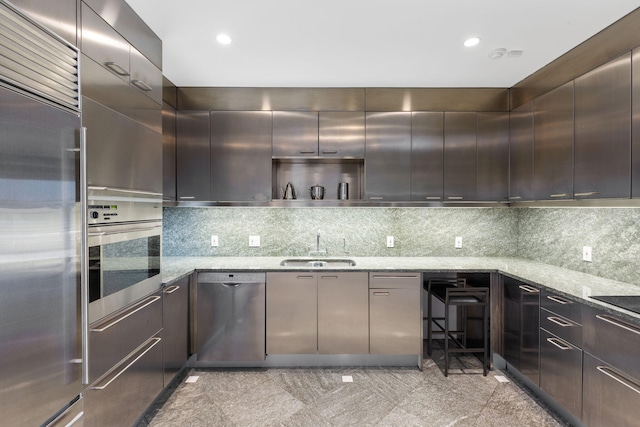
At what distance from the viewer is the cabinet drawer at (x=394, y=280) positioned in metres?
2.73

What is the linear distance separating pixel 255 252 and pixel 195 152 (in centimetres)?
118

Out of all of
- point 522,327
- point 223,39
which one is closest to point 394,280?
point 522,327

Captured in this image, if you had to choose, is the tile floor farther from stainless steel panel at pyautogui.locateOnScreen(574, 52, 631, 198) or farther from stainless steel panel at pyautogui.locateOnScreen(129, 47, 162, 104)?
stainless steel panel at pyautogui.locateOnScreen(129, 47, 162, 104)

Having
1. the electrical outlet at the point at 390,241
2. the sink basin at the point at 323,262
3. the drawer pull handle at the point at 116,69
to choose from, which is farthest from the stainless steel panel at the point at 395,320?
the drawer pull handle at the point at 116,69

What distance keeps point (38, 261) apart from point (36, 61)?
0.73 metres

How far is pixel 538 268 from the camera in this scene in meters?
2.73

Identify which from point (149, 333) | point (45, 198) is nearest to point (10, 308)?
point (45, 198)

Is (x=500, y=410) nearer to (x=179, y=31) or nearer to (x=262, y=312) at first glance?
(x=262, y=312)

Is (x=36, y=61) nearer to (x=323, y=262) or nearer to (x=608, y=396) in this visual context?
(x=323, y=262)

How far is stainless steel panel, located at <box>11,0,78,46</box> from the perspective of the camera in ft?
3.78

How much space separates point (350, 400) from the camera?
2312 mm

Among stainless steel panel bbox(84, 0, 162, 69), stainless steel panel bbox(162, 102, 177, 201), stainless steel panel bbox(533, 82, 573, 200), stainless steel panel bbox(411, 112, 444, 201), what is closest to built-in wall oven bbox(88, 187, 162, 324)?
stainless steel panel bbox(162, 102, 177, 201)

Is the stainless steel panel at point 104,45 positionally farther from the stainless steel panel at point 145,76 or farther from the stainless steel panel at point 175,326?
the stainless steel panel at point 175,326

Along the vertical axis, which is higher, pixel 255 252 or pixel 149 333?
pixel 255 252
